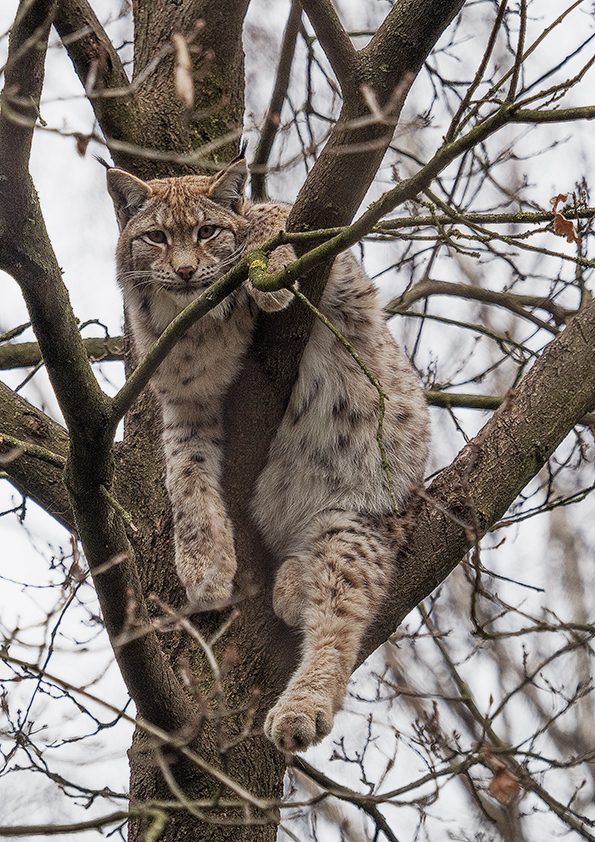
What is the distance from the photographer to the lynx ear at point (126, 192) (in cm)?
414

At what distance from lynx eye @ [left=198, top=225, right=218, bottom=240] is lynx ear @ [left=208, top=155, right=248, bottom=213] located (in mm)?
141

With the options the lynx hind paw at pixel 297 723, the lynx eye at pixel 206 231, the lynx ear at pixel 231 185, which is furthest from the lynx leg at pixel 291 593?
the lynx ear at pixel 231 185

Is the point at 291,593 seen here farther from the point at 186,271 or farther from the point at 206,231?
the point at 206,231

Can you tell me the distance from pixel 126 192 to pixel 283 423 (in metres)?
1.38

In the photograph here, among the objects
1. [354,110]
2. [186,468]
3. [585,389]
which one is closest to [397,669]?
[186,468]

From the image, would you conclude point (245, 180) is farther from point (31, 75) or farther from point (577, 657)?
point (577, 657)

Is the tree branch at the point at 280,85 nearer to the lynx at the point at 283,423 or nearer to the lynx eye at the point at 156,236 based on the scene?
the lynx at the point at 283,423

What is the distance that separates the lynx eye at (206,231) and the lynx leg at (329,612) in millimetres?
1496

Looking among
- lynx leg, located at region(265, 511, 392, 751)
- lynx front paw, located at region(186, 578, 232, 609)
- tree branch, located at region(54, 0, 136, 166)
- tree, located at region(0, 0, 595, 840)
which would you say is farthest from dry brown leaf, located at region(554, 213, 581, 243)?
tree branch, located at region(54, 0, 136, 166)

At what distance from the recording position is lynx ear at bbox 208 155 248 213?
160 inches

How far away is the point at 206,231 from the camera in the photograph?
4.14 m

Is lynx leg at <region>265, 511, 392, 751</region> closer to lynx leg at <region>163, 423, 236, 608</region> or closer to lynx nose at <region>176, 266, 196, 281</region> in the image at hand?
lynx leg at <region>163, 423, 236, 608</region>

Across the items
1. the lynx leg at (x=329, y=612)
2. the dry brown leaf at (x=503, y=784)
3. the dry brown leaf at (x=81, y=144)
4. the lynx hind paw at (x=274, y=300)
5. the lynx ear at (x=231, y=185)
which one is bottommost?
the dry brown leaf at (x=503, y=784)

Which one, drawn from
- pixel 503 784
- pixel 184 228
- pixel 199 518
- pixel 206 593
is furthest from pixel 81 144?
pixel 503 784
